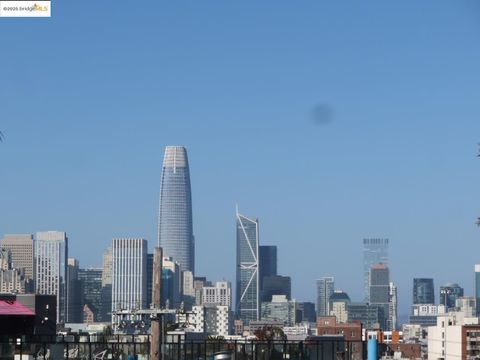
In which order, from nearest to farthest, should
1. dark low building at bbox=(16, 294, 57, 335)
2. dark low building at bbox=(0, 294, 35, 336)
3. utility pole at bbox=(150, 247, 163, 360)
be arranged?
utility pole at bbox=(150, 247, 163, 360) → dark low building at bbox=(0, 294, 35, 336) → dark low building at bbox=(16, 294, 57, 335)

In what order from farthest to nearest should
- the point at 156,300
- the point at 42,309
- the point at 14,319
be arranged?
the point at 42,309 < the point at 14,319 < the point at 156,300

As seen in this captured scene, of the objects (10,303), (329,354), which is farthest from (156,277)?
(10,303)

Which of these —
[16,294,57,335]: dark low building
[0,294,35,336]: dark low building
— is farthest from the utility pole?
[16,294,57,335]: dark low building

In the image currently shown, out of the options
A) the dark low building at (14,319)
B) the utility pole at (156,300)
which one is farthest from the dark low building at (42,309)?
the utility pole at (156,300)

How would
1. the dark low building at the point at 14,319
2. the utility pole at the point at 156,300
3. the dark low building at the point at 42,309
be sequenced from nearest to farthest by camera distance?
the utility pole at the point at 156,300, the dark low building at the point at 14,319, the dark low building at the point at 42,309

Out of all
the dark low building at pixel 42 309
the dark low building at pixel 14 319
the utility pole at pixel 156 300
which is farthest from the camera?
the dark low building at pixel 42 309

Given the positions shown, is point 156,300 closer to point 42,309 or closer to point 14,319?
point 14,319

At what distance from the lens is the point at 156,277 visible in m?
55.6

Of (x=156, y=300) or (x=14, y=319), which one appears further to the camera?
(x=14, y=319)

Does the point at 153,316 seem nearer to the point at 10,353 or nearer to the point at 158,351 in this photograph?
the point at 158,351

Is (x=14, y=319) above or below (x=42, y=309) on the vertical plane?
below

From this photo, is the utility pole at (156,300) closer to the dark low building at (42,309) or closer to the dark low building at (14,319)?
the dark low building at (14,319)

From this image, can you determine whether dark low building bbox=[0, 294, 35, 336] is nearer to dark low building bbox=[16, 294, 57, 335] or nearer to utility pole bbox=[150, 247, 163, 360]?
dark low building bbox=[16, 294, 57, 335]

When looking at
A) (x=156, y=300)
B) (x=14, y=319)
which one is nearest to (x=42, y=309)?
(x=14, y=319)
